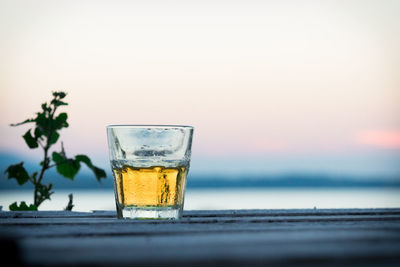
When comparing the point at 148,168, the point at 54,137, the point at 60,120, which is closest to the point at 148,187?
the point at 148,168

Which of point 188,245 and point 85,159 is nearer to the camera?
point 188,245


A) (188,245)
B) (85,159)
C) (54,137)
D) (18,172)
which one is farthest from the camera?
(54,137)

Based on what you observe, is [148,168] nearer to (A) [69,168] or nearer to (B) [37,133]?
(A) [69,168]

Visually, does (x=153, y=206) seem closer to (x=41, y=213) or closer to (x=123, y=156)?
(x=123, y=156)

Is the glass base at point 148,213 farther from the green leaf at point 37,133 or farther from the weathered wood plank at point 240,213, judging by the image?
the green leaf at point 37,133

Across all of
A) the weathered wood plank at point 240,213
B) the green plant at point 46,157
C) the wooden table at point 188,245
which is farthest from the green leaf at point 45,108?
the wooden table at point 188,245
